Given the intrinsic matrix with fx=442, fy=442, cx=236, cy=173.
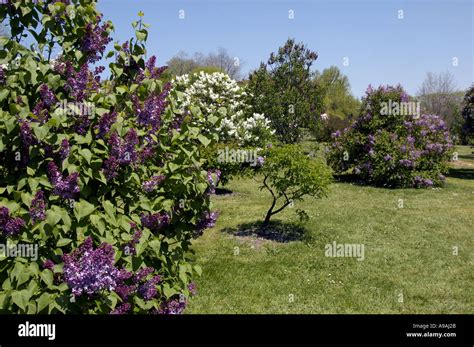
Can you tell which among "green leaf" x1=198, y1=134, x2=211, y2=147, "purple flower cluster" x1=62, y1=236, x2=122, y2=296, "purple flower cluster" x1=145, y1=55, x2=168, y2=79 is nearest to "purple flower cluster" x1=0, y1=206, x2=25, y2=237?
"purple flower cluster" x1=62, y1=236, x2=122, y2=296

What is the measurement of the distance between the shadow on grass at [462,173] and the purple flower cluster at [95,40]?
2401 cm

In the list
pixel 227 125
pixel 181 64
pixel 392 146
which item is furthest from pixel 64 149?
pixel 181 64

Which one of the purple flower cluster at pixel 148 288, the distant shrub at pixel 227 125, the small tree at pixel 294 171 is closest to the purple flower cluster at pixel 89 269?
the purple flower cluster at pixel 148 288

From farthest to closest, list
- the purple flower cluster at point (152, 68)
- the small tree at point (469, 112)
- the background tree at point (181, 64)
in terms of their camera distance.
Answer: the background tree at point (181, 64)
the small tree at point (469, 112)
the purple flower cluster at point (152, 68)

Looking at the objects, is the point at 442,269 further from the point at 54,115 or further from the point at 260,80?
the point at 260,80

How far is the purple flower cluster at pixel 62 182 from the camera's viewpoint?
11.1ft

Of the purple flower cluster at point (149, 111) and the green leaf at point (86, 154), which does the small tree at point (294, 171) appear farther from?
the green leaf at point (86, 154)

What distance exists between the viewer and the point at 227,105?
72.0ft

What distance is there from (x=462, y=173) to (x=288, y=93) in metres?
11.3

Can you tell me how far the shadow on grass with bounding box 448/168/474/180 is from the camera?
79.7 feet

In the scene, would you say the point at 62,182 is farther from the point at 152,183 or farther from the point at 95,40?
the point at 95,40

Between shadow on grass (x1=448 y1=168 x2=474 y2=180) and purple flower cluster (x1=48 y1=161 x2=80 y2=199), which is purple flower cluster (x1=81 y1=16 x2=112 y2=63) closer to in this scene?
purple flower cluster (x1=48 y1=161 x2=80 y2=199)

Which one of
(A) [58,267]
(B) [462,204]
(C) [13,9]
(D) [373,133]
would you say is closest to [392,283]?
(A) [58,267]
